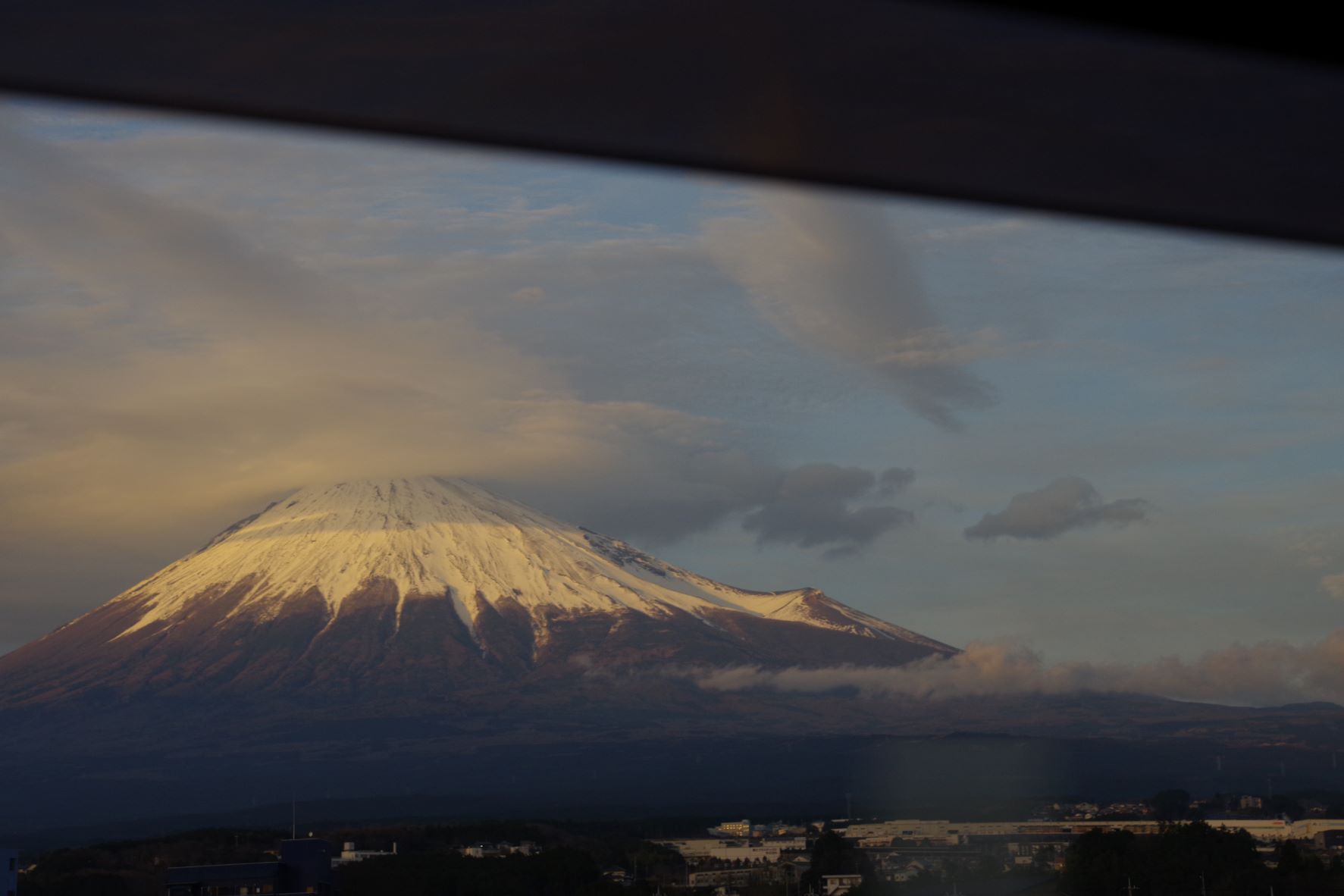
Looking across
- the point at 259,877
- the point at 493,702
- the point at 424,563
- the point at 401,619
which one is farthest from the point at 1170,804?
the point at 424,563

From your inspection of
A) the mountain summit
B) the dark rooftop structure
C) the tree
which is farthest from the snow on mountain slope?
the dark rooftop structure

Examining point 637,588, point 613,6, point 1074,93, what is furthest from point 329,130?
point 637,588

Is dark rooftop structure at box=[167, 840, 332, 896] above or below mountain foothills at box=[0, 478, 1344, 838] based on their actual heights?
below

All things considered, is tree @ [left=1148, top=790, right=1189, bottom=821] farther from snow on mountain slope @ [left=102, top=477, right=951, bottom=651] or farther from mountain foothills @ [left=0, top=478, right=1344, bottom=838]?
snow on mountain slope @ [left=102, top=477, right=951, bottom=651]

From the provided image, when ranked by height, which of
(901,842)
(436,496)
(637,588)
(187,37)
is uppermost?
(436,496)

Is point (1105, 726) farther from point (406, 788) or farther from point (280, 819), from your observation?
point (280, 819)

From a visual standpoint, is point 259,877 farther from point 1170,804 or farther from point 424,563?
point 424,563

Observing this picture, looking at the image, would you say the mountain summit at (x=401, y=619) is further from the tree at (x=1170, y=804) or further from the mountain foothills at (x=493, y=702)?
the tree at (x=1170, y=804)
